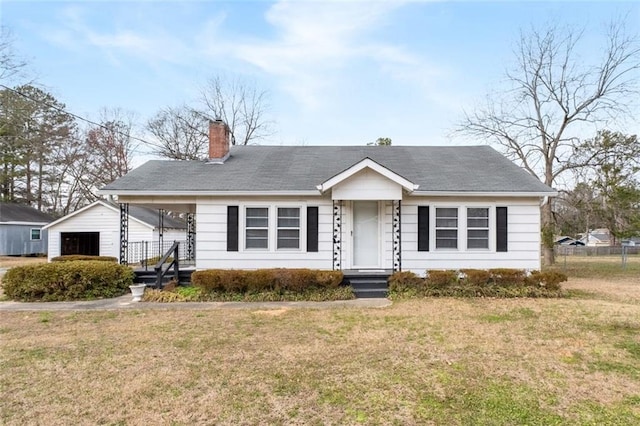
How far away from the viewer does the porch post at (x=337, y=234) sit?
36.9ft

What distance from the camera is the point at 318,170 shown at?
41.8 ft

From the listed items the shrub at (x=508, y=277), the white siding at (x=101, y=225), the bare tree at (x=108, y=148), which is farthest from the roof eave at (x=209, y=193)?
the bare tree at (x=108, y=148)

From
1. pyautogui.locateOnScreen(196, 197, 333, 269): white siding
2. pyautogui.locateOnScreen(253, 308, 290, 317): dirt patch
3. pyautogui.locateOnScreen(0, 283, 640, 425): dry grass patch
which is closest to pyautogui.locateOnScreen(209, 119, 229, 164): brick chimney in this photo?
pyautogui.locateOnScreen(196, 197, 333, 269): white siding

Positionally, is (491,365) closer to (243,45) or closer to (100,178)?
(243,45)

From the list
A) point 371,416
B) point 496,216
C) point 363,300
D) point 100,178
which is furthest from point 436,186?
point 100,178

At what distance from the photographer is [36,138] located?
33.4 metres

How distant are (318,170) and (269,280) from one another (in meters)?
4.41

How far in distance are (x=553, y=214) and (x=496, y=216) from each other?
11.7 meters

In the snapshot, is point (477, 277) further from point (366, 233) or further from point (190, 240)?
point (190, 240)

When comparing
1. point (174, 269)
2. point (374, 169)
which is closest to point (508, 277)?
point (374, 169)

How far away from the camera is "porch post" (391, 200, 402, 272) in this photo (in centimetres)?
1084

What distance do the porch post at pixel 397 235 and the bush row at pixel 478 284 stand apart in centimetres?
75

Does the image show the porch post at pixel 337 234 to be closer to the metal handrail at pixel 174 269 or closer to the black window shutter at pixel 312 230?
the black window shutter at pixel 312 230

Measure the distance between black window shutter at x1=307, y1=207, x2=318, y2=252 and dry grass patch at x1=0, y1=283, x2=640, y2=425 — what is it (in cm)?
334
